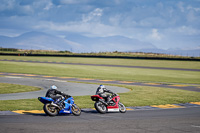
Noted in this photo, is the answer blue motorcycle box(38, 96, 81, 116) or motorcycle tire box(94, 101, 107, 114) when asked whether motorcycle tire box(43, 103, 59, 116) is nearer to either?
blue motorcycle box(38, 96, 81, 116)

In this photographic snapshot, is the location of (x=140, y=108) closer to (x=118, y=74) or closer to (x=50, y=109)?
(x=50, y=109)

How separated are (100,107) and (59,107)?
8.25ft

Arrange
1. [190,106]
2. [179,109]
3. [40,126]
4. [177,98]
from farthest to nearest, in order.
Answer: [177,98] < [190,106] < [179,109] < [40,126]

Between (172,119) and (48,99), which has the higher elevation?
(48,99)

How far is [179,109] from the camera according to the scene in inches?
771

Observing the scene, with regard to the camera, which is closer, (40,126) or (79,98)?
(40,126)

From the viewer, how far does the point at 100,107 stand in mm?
16875

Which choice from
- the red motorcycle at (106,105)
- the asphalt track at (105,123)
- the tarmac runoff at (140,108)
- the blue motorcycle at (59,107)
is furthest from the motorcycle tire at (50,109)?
the red motorcycle at (106,105)

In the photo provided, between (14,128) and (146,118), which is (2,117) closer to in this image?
(14,128)

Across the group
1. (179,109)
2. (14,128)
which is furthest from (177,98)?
(14,128)

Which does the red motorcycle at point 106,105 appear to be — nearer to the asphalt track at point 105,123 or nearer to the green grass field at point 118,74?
the asphalt track at point 105,123

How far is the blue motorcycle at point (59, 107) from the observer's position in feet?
49.3

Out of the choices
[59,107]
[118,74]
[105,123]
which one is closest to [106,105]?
[59,107]

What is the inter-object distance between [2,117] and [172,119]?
8.27 metres
